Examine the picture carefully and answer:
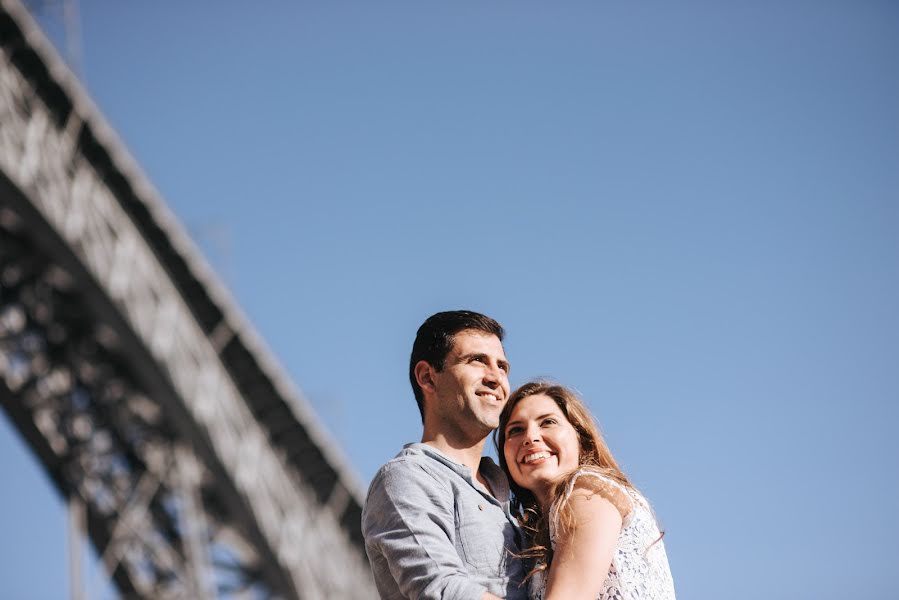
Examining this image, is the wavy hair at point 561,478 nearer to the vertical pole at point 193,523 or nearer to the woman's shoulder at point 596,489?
the woman's shoulder at point 596,489

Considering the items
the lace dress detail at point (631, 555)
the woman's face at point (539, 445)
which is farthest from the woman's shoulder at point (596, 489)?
the woman's face at point (539, 445)

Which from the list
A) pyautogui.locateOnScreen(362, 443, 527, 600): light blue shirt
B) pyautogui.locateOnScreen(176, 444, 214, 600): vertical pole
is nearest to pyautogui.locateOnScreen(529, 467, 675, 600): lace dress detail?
pyautogui.locateOnScreen(362, 443, 527, 600): light blue shirt

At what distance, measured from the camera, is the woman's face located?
4195 mm

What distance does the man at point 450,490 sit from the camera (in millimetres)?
3645

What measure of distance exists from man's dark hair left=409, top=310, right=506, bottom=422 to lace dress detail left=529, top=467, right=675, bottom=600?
707 mm

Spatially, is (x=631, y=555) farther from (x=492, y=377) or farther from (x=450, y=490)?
(x=492, y=377)

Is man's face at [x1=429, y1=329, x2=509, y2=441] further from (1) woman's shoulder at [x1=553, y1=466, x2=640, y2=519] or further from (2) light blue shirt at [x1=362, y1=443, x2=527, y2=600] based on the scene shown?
(1) woman's shoulder at [x1=553, y1=466, x2=640, y2=519]

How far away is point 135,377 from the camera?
14.9 meters

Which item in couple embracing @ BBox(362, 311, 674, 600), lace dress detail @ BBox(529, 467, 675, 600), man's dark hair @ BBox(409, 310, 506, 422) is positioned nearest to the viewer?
couple embracing @ BBox(362, 311, 674, 600)

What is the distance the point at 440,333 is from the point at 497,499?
0.67 m

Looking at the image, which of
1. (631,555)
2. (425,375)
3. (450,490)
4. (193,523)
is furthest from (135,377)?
(631,555)

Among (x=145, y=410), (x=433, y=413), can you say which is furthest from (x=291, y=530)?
(x=433, y=413)

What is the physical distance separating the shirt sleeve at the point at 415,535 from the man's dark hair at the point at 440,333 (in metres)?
0.54

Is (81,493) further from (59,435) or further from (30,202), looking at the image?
(30,202)
